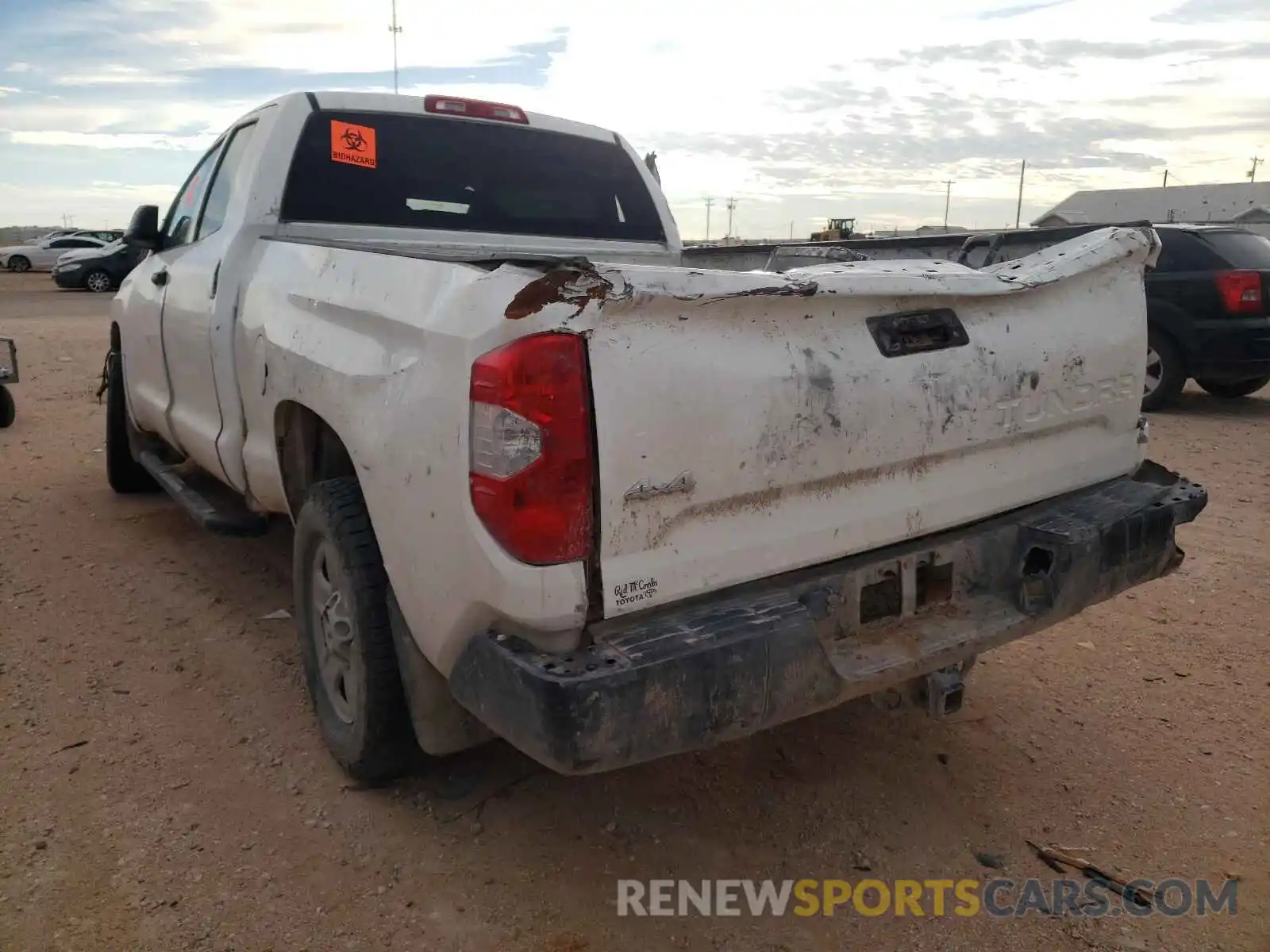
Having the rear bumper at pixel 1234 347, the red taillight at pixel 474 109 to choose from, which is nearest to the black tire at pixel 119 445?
the red taillight at pixel 474 109

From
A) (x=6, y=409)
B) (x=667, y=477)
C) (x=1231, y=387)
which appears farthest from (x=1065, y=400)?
(x=1231, y=387)

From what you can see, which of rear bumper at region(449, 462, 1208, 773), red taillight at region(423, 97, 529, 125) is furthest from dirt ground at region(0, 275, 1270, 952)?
red taillight at region(423, 97, 529, 125)

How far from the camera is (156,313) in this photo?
4535 millimetres

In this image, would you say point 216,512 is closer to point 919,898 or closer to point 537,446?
point 537,446

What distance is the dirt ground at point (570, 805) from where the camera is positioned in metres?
2.35

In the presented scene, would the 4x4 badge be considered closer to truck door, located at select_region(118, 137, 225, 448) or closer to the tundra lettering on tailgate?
the tundra lettering on tailgate

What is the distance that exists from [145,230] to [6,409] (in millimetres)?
3769

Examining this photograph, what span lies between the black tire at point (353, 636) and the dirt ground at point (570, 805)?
15cm

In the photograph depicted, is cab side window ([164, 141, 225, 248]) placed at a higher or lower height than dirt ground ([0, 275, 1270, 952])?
higher

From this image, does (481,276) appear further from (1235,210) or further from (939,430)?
(1235,210)

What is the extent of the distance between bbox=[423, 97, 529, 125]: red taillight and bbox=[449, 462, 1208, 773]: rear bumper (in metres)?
2.78

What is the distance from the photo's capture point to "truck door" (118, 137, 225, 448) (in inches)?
176

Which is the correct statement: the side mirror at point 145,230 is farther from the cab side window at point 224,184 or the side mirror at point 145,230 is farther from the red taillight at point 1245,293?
the red taillight at point 1245,293

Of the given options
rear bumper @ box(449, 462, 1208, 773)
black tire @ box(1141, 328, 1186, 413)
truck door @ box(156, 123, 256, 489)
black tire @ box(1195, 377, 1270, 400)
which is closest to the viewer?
rear bumper @ box(449, 462, 1208, 773)
